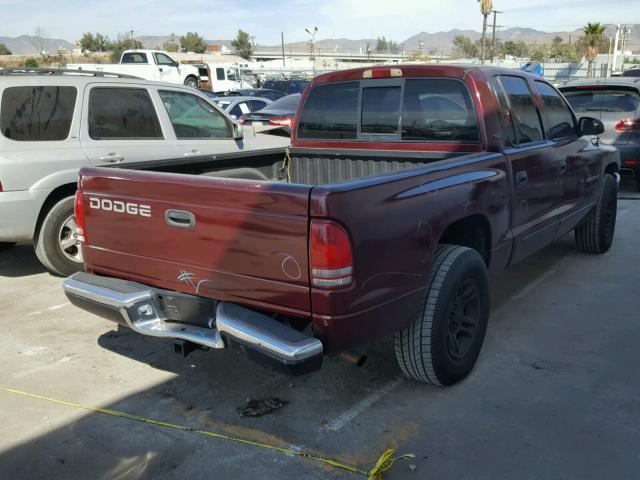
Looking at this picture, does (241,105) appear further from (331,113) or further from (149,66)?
(149,66)

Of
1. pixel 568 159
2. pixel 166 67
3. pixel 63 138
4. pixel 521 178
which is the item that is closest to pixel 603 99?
pixel 568 159

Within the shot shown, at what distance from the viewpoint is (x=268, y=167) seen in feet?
16.6

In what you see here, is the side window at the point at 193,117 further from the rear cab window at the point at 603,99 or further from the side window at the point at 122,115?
the rear cab window at the point at 603,99

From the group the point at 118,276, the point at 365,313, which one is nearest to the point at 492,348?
the point at 365,313

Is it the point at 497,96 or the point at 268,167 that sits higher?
the point at 497,96

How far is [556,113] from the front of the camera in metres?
5.34

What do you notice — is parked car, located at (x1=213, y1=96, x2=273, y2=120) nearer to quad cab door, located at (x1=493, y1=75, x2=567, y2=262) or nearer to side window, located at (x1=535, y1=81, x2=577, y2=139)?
side window, located at (x1=535, y1=81, x2=577, y2=139)

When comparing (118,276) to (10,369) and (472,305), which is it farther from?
(472,305)

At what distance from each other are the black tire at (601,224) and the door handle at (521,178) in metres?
2.06

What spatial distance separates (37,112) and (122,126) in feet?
2.78

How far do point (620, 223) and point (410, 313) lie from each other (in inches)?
231

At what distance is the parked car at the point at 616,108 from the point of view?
938 centimetres

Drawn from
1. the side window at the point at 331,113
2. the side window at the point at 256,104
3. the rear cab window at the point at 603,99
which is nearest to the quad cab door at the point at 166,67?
the side window at the point at 256,104

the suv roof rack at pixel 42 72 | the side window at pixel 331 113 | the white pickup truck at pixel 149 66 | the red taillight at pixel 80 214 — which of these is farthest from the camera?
the white pickup truck at pixel 149 66
